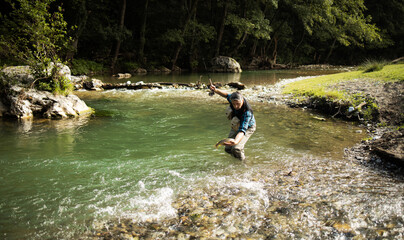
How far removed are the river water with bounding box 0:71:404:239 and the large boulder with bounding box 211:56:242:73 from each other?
27.0 meters

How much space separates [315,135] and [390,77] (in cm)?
836

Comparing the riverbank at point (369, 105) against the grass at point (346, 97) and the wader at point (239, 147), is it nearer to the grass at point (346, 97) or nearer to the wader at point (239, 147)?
the grass at point (346, 97)

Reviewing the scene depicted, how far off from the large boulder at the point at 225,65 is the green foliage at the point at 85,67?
51.1 ft

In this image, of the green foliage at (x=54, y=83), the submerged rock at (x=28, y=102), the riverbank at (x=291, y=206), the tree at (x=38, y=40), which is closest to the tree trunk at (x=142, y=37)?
the tree at (x=38, y=40)

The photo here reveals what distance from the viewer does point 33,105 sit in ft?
40.7

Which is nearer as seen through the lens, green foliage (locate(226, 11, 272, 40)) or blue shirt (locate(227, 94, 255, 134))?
blue shirt (locate(227, 94, 255, 134))

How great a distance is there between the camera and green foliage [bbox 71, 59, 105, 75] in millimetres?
29797

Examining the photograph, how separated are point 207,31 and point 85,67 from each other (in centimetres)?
1773

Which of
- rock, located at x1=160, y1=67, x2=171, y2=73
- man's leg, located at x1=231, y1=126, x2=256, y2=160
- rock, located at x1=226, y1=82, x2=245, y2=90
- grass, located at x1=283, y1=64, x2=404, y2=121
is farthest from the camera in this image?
rock, located at x1=160, y1=67, x2=171, y2=73

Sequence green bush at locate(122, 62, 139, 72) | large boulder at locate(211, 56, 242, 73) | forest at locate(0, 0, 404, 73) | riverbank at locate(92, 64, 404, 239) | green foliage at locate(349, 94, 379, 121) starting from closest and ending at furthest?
riverbank at locate(92, 64, 404, 239)
green foliage at locate(349, 94, 379, 121)
forest at locate(0, 0, 404, 73)
green bush at locate(122, 62, 139, 72)
large boulder at locate(211, 56, 242, 73)

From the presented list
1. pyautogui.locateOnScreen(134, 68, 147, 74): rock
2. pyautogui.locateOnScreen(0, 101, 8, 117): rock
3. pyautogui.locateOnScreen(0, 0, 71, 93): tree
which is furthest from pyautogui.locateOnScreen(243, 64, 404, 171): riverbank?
pyautogui.locateOnScreen(134, 68, 147, 74): rock

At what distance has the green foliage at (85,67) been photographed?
2980 centimetres

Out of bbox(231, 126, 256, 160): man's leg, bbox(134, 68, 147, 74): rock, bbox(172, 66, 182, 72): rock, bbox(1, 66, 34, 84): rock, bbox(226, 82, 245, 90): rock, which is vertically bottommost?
bbox(231, 126, 256, 160): man's leg

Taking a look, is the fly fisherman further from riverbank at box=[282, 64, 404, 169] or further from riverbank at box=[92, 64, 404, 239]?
riverbank at box=[282, 64, 404, 169]
